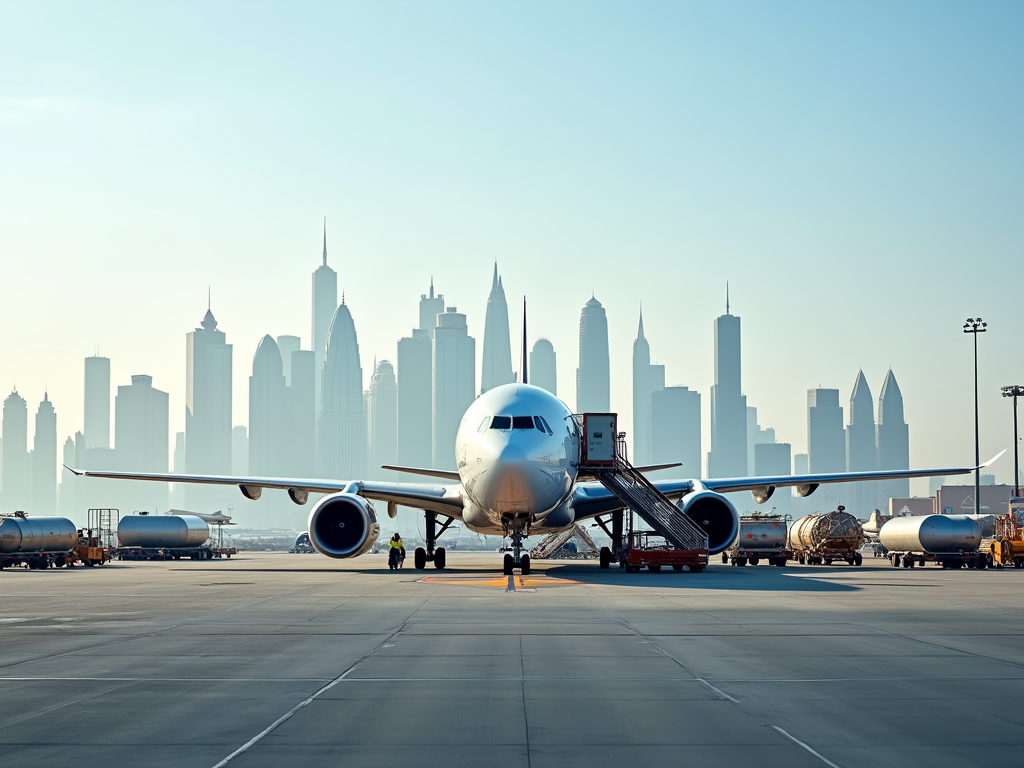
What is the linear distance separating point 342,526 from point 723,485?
1429 centimetres

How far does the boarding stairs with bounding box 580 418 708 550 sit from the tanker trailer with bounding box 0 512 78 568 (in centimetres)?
2698

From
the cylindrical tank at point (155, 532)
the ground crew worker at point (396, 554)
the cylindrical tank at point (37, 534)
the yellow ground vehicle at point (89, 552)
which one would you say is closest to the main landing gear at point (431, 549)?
the ground crew worker at point (396, 554)

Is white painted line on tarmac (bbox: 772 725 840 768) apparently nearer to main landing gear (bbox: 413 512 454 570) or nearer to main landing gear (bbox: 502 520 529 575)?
main landing gear (bbox: 502 520 529 575)

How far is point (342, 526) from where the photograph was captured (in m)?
36.5

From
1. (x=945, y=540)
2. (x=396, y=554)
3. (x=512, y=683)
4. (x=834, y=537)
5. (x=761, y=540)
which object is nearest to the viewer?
(x=512, y=683)

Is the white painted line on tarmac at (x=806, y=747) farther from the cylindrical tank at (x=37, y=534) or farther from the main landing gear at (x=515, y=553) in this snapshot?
the cylindrical tank at (x=37, y=534)

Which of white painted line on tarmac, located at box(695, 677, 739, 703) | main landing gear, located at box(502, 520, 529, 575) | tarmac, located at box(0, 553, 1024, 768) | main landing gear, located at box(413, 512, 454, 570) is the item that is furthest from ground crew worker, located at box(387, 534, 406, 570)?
white painted line on tarmac, located at box(695, 677, 739, 703)

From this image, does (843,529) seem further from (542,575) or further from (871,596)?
(871,596)

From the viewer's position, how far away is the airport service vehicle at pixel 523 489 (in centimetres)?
3125

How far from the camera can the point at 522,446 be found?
101ft

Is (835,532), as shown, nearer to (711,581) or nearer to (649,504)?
(649,504)

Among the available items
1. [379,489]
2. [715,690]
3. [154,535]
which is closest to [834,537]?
[379,489]

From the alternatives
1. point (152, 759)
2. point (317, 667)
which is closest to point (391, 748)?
point (152, 759)

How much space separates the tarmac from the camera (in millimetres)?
8453
